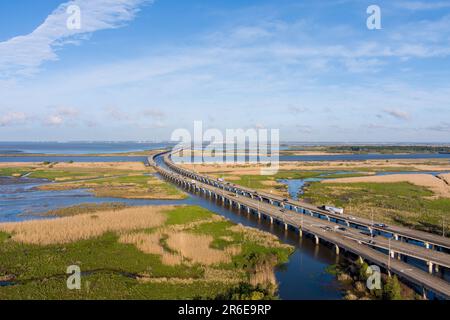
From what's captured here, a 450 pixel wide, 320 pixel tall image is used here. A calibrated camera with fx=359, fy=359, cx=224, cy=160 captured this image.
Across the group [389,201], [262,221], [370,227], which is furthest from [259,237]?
[389,201]

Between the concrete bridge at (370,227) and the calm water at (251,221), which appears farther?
the concrete bridge at (370,227)

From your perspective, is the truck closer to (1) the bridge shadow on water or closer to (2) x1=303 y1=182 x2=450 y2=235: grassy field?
(2) x1=303 y1=182 x2=450 y2=235: grassy field

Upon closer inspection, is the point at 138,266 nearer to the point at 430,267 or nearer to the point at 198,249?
the point at 198,249

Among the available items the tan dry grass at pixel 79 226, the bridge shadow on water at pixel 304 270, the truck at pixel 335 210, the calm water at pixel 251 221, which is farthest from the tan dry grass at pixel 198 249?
the truck at pixel 335 210

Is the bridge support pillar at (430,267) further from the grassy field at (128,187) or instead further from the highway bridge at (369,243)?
the grassy field at (128,187)

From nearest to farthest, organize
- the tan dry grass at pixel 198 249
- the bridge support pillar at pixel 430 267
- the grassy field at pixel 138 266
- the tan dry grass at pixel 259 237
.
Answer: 1. the grassy field at pixel 138 266
2. the bridge support pillar at pixel 430 267
3. the tan dry grass at pixel 198 249
4. the tan dry grass at pixel 259 237

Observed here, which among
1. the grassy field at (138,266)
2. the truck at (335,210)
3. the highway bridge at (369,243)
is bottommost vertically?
the grassy field at (138,266)

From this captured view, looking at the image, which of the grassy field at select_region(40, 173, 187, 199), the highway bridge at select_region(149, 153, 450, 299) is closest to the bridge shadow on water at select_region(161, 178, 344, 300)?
the highway bridge at select_region(149, 153, 450, 299)
